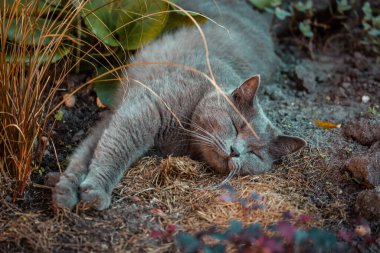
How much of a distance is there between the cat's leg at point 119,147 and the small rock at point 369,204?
1.02 meters

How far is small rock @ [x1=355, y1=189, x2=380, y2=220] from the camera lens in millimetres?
2273

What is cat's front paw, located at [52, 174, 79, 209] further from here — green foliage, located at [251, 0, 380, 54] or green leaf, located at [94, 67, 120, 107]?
green foliage, located at [251, 0, 380, 54]

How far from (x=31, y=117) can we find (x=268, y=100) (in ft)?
5.44

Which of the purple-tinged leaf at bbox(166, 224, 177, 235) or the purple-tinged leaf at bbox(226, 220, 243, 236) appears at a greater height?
the purple-tinged leaf at bbox(226, 220, 243, 236)

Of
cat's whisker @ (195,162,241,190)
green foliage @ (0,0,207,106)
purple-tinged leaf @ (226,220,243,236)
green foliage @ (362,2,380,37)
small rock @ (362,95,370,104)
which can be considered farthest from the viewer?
green foliage @ (362,2,380,37)

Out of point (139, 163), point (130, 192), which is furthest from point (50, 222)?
point (139, 163)

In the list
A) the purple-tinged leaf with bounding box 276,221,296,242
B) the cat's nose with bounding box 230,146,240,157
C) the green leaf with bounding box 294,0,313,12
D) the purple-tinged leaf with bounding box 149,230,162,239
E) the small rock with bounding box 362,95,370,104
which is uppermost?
the green leaf with bounding box 294,0,313,12

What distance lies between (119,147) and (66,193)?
38 cm

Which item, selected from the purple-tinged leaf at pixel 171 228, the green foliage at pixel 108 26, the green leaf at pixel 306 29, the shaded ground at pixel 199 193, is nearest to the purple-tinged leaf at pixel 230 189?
the shaded ground at pixel 199 193

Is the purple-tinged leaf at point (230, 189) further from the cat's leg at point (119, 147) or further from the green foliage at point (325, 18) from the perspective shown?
the green foliage at point (325, 18)

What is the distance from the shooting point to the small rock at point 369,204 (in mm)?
2273

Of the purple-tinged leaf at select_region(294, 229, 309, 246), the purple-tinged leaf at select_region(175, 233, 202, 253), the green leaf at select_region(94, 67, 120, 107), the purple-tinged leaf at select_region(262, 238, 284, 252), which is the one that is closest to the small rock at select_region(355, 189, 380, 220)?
the purple-tinged leaf at select_region(294, 229, 309, 246)

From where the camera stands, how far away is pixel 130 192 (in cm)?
240

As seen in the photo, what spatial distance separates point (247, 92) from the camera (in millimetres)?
2551
